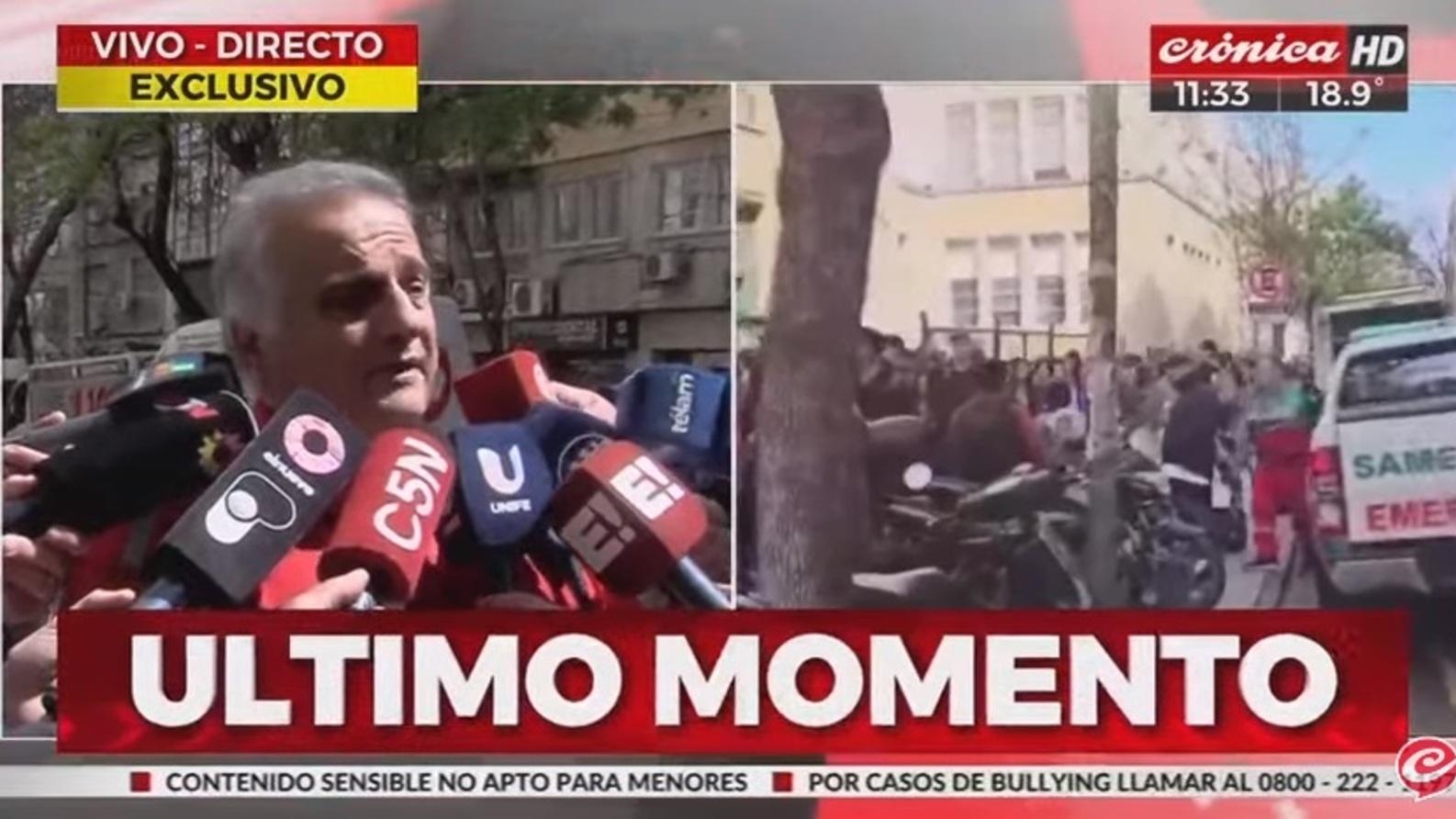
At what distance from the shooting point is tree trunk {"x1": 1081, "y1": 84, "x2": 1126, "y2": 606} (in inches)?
110

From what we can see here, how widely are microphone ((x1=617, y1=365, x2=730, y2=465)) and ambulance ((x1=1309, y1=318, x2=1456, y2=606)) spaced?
1.05m

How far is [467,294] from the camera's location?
280cm

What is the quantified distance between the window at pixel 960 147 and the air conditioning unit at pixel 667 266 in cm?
48

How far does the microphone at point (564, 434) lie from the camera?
2822mm

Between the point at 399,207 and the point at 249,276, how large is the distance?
11.3 inches

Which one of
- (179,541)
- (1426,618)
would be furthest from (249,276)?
(1426,618)

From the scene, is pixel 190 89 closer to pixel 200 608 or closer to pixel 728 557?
pixel 200 608

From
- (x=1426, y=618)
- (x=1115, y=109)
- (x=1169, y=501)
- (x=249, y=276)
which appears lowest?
(x=1426, y=618)

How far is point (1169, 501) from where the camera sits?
2.83 m

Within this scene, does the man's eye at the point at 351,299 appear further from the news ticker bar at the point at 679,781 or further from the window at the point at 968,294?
the window at the point at 968,294

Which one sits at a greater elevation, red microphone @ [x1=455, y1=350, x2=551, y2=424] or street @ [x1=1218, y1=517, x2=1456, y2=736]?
red microphone @ [x1=455, y1=350, x2=551, y2=424]

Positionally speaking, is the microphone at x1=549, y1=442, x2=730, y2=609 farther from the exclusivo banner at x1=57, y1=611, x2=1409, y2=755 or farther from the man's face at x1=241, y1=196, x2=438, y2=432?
the man's face at x1=241, y1=196, x2=438, y2=432

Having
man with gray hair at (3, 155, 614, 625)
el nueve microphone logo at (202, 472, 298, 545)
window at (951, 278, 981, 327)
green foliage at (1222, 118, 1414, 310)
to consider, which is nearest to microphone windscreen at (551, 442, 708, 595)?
man with gray hair at (3, 155, 614, 625)

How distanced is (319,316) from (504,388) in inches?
13.7
